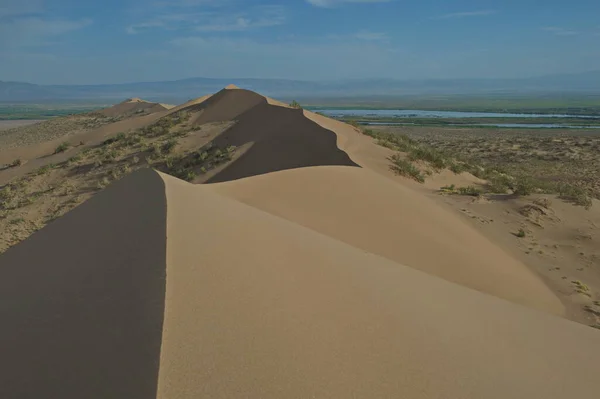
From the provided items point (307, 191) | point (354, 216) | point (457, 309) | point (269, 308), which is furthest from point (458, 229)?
point (269, 308)

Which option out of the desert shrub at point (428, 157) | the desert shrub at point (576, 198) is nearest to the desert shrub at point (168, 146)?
the desert shrub at point (428, 157)

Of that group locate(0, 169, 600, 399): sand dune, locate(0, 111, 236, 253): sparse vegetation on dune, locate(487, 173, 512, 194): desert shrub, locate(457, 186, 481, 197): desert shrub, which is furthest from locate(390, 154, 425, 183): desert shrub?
locate(0, 169, 600, 399): sand dune

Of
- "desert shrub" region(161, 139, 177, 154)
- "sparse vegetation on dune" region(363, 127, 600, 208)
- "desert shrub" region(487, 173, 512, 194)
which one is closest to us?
"desert shrub" region(487, 173, 512, 194)

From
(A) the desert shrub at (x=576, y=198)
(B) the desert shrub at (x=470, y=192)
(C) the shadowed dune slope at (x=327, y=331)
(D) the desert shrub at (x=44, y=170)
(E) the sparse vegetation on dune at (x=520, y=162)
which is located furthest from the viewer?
(D) the desert shrub at (x=44, y=170)

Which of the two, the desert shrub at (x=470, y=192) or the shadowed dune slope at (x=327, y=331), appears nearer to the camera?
the shadowed dune slope at (x=327, y=331)

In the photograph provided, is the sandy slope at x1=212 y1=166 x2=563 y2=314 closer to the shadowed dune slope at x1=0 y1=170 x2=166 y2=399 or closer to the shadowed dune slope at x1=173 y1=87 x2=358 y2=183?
the shadowed dune slope at x1=0 y1=170 x2=166 y2=399

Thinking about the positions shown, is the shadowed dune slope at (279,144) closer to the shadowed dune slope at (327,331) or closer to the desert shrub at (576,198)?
the desert shrub at (576,198)

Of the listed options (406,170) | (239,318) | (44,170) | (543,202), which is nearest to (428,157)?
(406,170)
